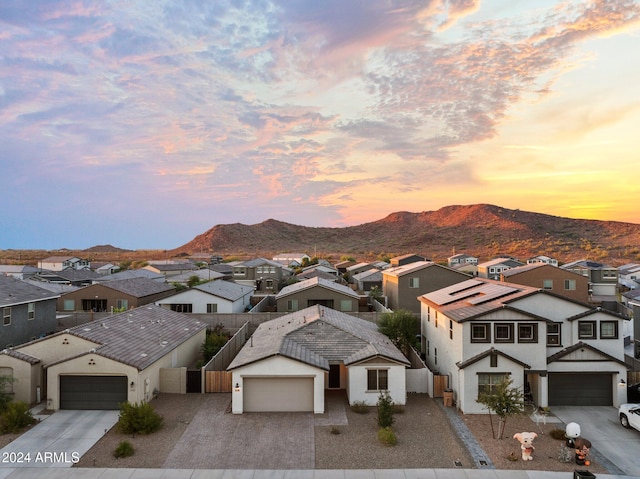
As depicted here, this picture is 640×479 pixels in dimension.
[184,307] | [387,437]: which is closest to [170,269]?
[184,307]

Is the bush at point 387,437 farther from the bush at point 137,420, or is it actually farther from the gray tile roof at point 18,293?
the gray tile roof at point 18,293

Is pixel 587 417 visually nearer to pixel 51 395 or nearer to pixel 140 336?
pixel 140 336

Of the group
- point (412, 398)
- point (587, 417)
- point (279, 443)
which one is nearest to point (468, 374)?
point (412, 398)

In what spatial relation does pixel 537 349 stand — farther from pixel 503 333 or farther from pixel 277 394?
pixel 277 394

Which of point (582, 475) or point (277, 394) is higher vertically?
point (277, 394)

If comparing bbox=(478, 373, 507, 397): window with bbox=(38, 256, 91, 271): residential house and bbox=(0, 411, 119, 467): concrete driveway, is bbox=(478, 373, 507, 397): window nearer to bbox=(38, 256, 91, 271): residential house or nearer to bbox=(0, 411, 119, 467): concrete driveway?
bbox=(0, 411, 119, 467): concrete driveway

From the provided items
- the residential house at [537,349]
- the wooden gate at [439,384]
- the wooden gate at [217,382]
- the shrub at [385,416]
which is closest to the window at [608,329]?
the residential house at [537,349]
